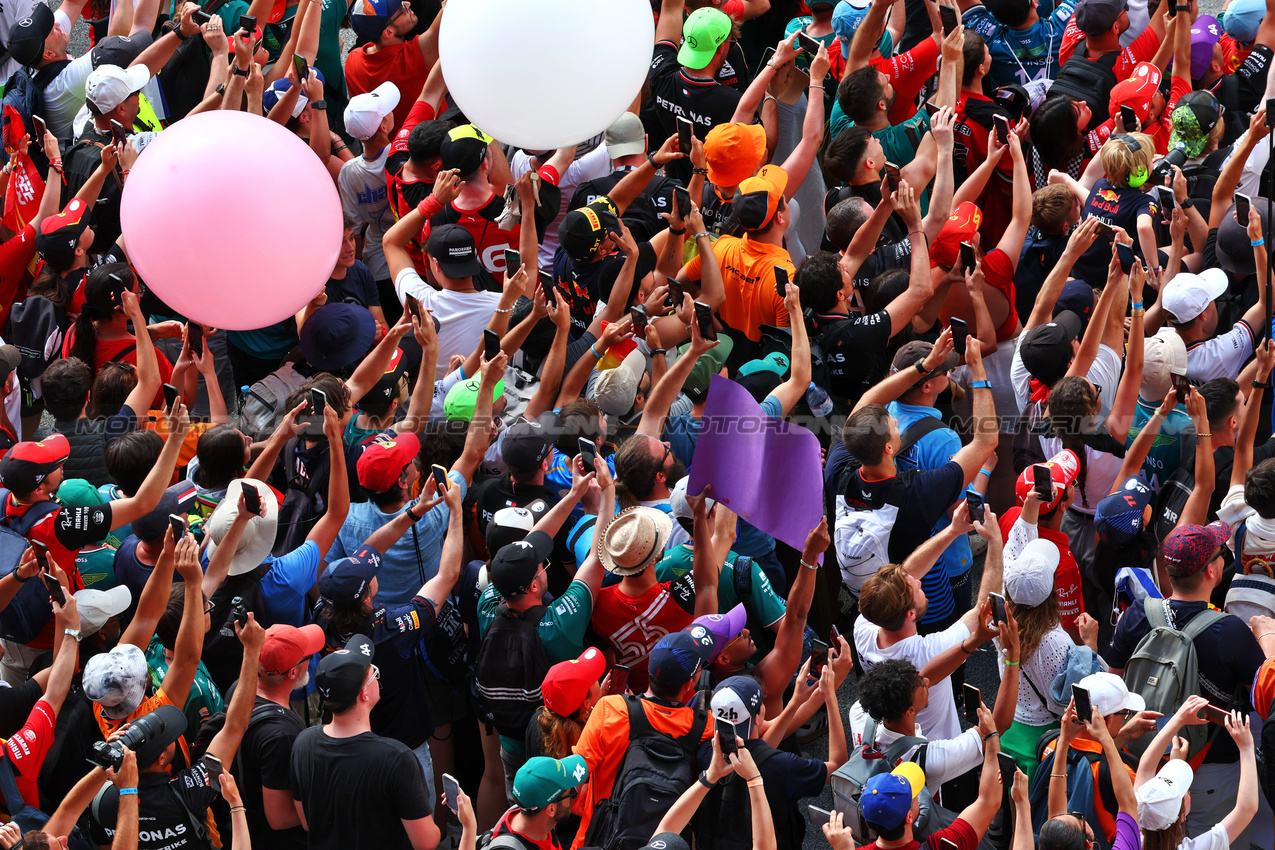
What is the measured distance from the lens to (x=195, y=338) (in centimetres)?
A: 566

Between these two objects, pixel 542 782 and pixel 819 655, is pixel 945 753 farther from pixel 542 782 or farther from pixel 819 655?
pixel 542 782

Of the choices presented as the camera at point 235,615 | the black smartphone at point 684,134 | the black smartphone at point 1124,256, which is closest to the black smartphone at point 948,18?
the black smartphone at point 684,134

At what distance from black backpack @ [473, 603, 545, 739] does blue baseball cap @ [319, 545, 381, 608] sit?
43cm

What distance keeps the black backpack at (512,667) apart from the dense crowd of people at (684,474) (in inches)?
0.6

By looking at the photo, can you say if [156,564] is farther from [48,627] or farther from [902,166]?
[902,166]

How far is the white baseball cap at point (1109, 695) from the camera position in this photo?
402cm

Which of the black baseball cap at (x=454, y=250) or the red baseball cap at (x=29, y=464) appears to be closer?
the red baseball cap at (x=29, y=464)

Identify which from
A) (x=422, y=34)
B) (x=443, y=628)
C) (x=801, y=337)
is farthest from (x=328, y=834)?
(x=422, y=34)

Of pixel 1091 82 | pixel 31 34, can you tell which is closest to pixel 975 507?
pixel 1091 82

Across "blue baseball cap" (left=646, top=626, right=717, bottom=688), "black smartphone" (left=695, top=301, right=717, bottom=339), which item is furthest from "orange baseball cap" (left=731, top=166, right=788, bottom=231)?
"blue baseball cap" (left=646, top=626, right=717, bottom=688)

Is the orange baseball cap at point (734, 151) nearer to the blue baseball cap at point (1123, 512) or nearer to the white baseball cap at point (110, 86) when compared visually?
the blue baseball cap at point (1123, 512)

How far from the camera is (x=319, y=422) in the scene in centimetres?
523

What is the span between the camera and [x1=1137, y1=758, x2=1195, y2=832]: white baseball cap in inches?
146

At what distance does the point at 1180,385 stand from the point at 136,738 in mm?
3610
